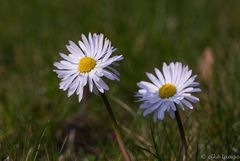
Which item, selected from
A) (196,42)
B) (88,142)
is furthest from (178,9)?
(88,142)

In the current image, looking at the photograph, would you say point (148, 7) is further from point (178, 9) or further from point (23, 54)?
point (23, 54)

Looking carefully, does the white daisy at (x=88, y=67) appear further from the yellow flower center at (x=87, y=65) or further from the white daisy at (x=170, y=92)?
the white daisy at (x=170, y=92)

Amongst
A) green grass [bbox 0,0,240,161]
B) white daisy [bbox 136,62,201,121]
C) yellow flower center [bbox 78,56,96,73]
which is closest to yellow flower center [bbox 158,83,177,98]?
white daisy [bbox 136,62,201,121]

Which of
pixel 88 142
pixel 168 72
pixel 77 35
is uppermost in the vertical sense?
pixel 77 35

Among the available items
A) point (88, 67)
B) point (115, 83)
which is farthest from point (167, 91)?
point (115, 83)

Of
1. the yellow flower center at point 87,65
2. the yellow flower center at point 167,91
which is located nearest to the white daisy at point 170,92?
the yellow flower center at point 167,91

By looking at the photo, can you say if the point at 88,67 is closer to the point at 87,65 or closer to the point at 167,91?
the point at 87,65

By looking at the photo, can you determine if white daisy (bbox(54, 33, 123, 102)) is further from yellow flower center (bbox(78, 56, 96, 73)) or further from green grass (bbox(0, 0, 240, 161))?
green grass (bbox(0, 0, 240, 161))

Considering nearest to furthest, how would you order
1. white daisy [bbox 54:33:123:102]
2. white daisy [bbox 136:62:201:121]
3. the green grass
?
white daisy [bbox 54:33:123:102], white daisy [bbox 136:62:201:121], the green grass
